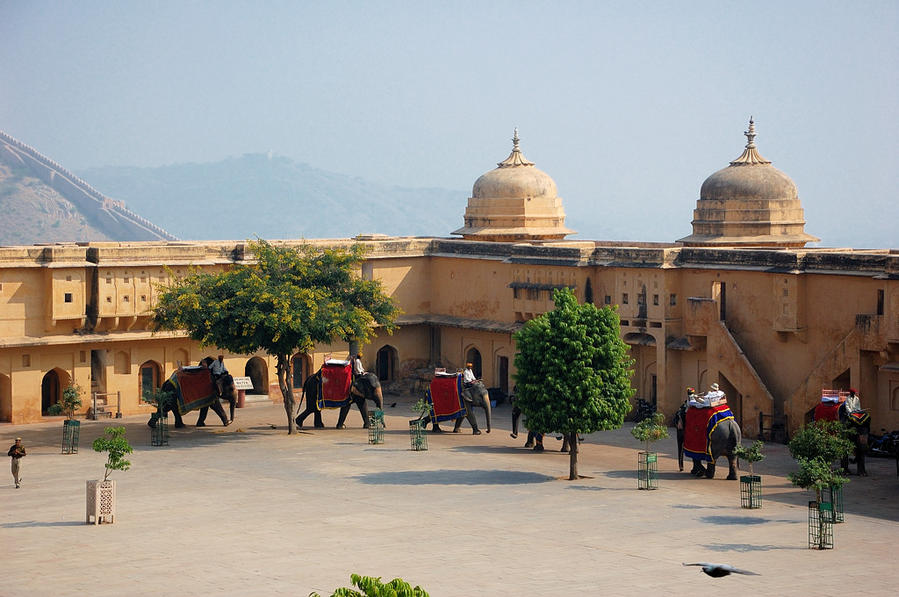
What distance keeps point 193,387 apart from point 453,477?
9592 mm

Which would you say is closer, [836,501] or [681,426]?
[836,501]

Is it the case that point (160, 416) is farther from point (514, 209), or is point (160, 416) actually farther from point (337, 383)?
point (514, 209)

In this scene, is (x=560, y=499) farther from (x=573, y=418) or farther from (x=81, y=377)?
(x=81, y=377)

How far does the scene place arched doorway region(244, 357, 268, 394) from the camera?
1747 inches

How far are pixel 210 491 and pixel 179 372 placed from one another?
9034mm

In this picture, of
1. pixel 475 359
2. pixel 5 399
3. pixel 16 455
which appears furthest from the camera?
pixel 475 359

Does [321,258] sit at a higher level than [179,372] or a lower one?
higher

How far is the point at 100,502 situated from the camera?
26078 mm

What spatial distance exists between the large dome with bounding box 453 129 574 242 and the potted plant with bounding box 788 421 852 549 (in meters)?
19.3

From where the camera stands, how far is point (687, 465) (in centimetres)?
3306

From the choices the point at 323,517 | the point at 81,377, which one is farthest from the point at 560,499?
the point at 81,377

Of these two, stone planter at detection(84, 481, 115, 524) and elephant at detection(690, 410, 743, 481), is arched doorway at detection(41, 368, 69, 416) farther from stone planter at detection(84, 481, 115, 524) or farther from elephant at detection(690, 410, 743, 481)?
elephant at detection(690, 410, 743, 481)

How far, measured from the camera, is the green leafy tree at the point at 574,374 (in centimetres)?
3072

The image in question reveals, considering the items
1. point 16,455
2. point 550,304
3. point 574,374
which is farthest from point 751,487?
point 550,304
